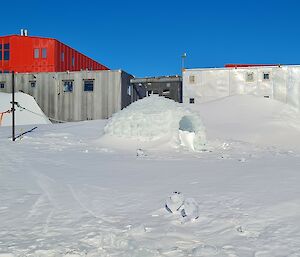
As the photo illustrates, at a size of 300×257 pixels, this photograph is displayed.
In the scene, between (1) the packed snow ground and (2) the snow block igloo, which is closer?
(1) the packed snow ground

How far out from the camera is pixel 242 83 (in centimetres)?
2516

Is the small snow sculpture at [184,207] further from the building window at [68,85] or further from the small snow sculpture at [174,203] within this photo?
the building window at [68,85]

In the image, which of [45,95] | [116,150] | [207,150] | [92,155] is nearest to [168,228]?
[92,155]

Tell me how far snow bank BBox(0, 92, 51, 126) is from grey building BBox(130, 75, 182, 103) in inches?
311

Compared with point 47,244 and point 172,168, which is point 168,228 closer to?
point 47,244

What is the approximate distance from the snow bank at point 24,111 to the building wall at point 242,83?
35.2 ft

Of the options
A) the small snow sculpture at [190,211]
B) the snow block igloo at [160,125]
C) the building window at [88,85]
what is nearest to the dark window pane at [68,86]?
the building window at [88,85]

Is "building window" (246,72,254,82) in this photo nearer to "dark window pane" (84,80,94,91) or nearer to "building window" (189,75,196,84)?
"building window" (189,75,196,84)

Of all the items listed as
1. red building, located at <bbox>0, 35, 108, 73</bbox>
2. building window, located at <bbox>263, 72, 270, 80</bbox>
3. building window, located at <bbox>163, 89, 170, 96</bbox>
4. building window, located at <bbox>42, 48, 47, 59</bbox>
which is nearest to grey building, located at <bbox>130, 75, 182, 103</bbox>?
building window, located at <bbox>163, 89, 170, 96</bbox>

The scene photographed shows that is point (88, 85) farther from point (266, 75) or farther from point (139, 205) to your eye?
point (139, 205)

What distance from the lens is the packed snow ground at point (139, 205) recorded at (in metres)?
3.50

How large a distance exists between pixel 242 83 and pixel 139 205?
71.5ft

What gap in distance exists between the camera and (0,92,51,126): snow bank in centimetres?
2188

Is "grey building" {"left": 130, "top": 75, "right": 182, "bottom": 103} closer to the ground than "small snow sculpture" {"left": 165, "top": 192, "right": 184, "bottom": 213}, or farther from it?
farther from it
